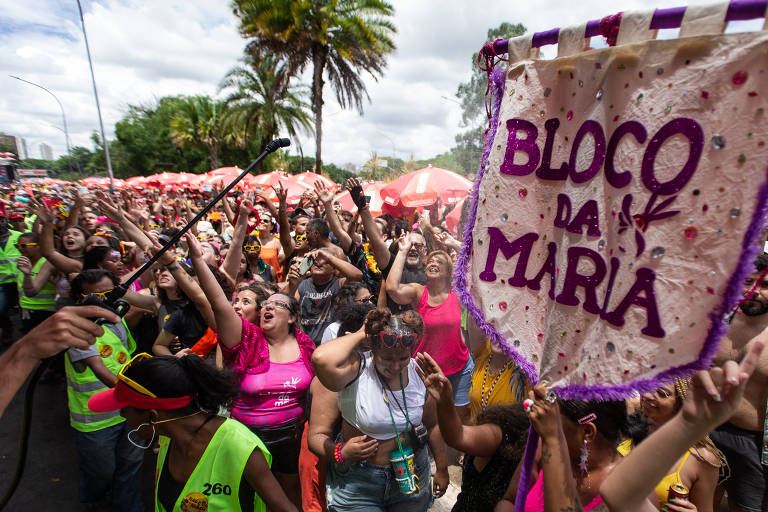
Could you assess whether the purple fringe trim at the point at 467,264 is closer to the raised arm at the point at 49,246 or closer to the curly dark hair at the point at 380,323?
the curly dark hair at the point at 380,323

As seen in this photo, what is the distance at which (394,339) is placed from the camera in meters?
2.15

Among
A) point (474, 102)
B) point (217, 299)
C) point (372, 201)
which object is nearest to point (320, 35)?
point (372, 201)

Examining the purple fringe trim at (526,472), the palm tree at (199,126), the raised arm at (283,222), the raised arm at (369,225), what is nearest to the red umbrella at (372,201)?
the raised arm at (283,222)

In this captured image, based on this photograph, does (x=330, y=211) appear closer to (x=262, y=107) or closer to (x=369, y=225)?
(x=369, y=225)

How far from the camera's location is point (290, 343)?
2.89m

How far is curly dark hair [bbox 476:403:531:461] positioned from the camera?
1.95 metres

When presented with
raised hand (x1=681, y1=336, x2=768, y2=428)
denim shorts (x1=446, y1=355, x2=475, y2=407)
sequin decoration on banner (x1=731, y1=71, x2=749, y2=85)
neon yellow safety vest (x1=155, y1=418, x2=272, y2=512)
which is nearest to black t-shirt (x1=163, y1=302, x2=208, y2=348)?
neon yellow safety vest (x1=155, y1=418, x2=272, y2=512)

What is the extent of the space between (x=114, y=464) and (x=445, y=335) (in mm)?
2756

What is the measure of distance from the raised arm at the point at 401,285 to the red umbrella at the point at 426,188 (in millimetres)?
4034

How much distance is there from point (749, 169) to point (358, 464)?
83.1 inches

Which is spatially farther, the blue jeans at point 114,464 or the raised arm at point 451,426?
the blue jeans at point 114,464

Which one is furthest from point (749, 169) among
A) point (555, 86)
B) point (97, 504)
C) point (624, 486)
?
point (97, 504)

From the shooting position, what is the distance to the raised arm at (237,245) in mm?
3119

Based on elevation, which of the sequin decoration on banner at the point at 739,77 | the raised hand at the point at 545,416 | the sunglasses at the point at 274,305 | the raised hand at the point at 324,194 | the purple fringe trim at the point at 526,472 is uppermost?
the sequin decoration on banner at the point at 739,77
